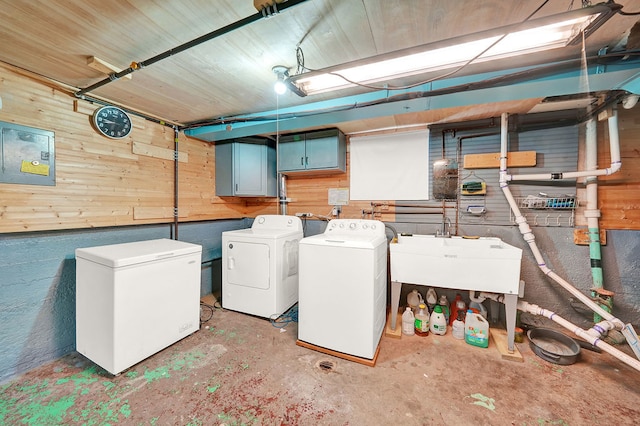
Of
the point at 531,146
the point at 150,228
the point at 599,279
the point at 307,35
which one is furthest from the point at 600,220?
the point at 150,228

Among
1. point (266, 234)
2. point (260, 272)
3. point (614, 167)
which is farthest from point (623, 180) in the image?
point (260, 272)

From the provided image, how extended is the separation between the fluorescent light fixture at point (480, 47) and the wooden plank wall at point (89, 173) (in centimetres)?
207

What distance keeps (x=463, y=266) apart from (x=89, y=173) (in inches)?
141

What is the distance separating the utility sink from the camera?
2000 mm

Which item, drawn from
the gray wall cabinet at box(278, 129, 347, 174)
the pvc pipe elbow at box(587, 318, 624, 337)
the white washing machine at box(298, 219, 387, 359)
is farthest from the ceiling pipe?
the pvc pipe elbow at box(587, 318, 624, 337)

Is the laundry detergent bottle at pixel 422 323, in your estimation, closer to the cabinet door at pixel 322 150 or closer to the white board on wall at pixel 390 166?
the white board on wall at pixel 390 166

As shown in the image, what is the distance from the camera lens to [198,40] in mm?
1454

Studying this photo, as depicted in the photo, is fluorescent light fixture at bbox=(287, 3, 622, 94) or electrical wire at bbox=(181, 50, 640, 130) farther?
electrical wire at bbox=(181, 50, 640, 130)

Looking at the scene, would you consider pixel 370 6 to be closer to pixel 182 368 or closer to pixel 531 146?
pixel 531 146

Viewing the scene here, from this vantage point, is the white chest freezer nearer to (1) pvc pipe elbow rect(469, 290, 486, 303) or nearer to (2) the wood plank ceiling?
(2) the wood plank ceiling

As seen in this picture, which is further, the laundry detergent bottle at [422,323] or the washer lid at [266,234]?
the washer lid at [266,234]

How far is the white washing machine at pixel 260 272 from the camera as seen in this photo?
2.65 m

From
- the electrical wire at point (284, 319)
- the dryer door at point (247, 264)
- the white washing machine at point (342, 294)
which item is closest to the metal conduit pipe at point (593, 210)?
the white washing machine at point (342, 294)

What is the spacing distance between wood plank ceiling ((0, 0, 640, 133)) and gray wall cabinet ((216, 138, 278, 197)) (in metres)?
1.17
